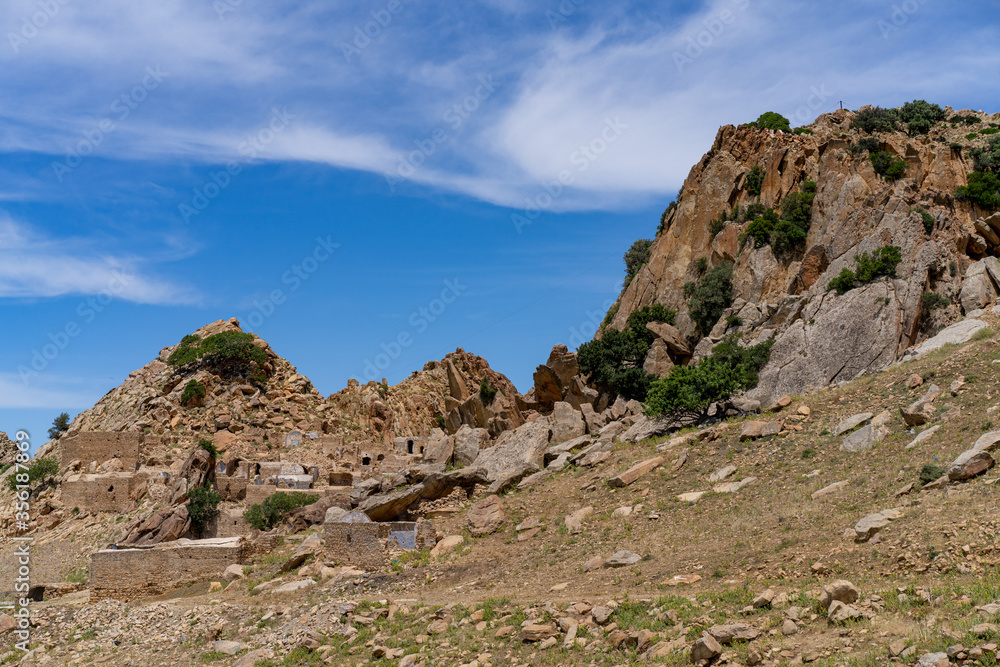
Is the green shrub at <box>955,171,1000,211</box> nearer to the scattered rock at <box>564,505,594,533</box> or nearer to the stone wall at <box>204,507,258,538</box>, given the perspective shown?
the scattered rock at <box>564,505,594,533</box>

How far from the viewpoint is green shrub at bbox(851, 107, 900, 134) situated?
47.7 meters

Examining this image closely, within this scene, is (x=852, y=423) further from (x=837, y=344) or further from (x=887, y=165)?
(x=887, y=165)

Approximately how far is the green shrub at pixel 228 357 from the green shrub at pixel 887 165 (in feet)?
143

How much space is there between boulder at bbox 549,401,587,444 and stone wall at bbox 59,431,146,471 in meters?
23.2

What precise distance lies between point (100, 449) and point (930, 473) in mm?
40100

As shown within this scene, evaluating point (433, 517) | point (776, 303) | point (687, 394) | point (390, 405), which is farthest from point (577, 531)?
point (390, 405)

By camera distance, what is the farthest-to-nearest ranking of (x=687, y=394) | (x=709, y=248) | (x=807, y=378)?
(x=709, y=248) < (x=807, y=378) < (x=687, y=394)

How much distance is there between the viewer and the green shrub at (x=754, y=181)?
4616 cm

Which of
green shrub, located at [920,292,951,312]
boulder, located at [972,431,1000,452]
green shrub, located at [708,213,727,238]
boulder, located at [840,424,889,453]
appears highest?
green shrub, located at [708,213,727,238]

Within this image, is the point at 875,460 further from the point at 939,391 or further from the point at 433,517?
the point at 433,517

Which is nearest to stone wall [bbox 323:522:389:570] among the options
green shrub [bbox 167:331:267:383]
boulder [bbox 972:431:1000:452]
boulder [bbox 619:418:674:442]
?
boulder [bbox 619:418:674:442]

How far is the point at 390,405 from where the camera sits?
199 feet

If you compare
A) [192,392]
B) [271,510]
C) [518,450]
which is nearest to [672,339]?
[518,450]

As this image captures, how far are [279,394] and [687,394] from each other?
3799 centimetres
